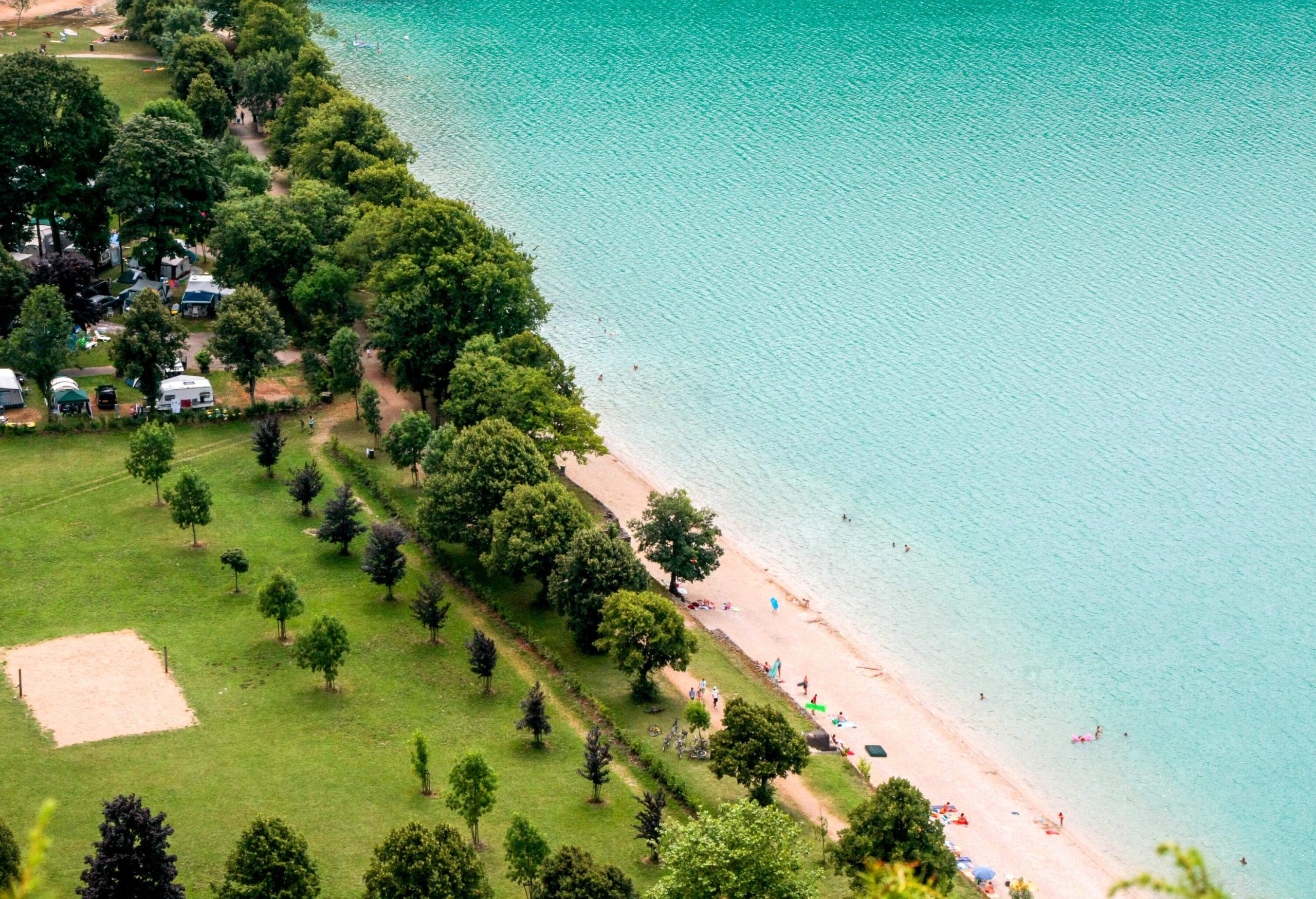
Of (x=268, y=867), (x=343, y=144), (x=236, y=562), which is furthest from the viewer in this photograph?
(x=343, y=144)

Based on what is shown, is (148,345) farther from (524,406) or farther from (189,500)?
(524,406)

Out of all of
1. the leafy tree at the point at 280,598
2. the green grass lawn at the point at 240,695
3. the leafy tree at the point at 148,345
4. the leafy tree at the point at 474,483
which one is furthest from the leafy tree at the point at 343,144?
the leafy tree at the point at 280,598

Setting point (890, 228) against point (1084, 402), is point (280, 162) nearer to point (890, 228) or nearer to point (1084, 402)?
point (890, 228)

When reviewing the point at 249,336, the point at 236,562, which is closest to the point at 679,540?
the point at 236,562

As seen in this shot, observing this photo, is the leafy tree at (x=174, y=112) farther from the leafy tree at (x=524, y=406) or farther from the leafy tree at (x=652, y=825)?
the leafy tree at (x=652, y=825)

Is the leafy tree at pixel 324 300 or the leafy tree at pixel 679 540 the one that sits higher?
the leafy tree at pixel 679 540

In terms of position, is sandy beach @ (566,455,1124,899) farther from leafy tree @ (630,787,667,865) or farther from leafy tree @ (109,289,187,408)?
leafy tree @ (109,289,187,408)
